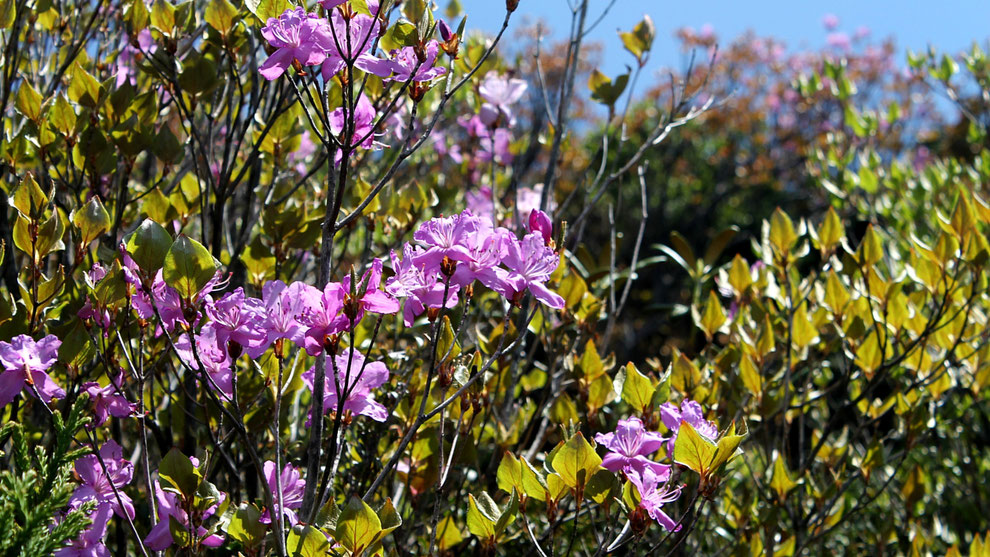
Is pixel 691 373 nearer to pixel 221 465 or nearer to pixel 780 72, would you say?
pixel 221 465

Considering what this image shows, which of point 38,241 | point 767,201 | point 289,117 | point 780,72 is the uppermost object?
point 289,117

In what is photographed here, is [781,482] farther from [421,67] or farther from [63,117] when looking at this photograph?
[63,117]

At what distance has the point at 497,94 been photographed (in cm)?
217

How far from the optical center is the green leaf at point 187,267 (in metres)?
1.04

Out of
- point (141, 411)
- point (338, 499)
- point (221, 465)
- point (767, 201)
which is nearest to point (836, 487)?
point (338, 499)

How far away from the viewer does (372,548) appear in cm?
110

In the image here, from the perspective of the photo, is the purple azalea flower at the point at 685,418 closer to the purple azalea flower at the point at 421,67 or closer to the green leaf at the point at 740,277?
the purple azalea flower at the point at 421,67

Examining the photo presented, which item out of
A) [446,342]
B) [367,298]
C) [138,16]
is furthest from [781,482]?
[138,16]

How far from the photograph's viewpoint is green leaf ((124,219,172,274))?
108 centimetres

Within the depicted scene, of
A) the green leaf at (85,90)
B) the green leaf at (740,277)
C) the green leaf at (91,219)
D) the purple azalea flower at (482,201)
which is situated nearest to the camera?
the green leaf at (91,219)

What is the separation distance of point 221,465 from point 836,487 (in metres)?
1.37

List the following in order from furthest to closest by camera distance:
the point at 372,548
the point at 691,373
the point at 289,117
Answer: the point at 691,373, the point at 289,117, the point at 372,548

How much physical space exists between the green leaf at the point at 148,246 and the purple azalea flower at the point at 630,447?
2.29 feet

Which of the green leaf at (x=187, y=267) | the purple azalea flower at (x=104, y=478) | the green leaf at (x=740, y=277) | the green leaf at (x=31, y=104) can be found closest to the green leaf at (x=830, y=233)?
the green leaf at (x=740, y=277)
